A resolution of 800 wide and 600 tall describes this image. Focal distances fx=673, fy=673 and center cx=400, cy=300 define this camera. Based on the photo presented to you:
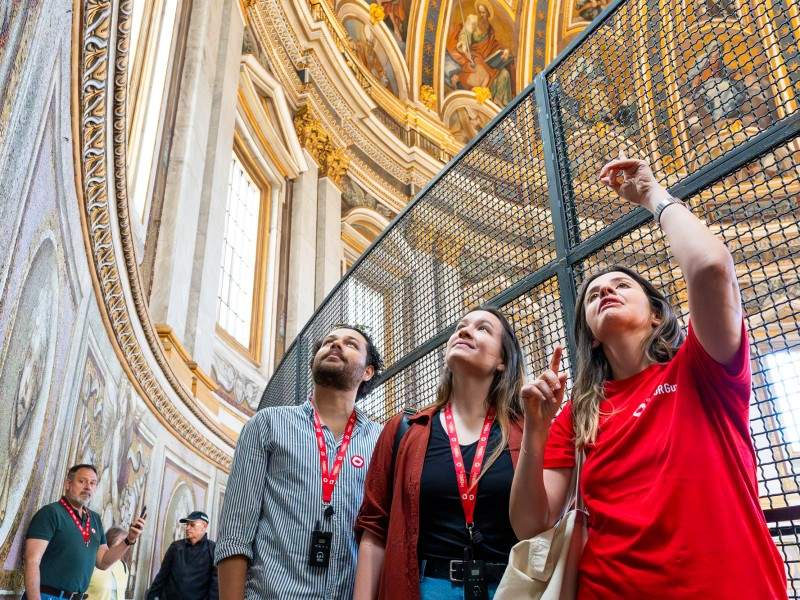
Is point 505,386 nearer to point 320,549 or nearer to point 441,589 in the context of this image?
point 441,589

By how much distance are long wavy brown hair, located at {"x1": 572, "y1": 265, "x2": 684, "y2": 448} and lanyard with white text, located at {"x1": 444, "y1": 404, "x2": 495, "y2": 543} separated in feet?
0.93

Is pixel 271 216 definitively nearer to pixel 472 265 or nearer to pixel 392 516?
pixel 472 265

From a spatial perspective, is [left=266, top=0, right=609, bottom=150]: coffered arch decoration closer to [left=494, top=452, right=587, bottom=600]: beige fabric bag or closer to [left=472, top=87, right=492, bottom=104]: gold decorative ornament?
[left=472, top=87, right=492, bottom=104]: gold decorative ornament

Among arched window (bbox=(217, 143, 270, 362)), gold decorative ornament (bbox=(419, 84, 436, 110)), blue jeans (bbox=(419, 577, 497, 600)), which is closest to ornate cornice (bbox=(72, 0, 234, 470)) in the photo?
blue jeans (bbox=(419, 577, 497, 600))

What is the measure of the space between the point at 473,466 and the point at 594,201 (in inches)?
50.0

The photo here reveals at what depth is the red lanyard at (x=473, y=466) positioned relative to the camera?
5.46ft

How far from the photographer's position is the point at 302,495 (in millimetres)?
1978

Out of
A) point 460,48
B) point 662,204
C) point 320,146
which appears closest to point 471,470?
point 662,204

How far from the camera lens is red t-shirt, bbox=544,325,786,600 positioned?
1140 millimetres

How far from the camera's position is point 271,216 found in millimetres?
12086

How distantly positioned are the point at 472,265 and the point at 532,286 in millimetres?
572

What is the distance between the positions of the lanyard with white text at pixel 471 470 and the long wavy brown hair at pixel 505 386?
43mm

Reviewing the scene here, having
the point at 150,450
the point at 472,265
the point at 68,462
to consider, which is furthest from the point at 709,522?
the point at 150,450

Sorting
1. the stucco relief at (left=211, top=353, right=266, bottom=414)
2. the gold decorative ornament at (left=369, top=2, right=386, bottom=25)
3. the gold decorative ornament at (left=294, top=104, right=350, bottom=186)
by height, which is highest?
the gold decorative ornament at (left=369, top=2, right=386, bottom=25)
